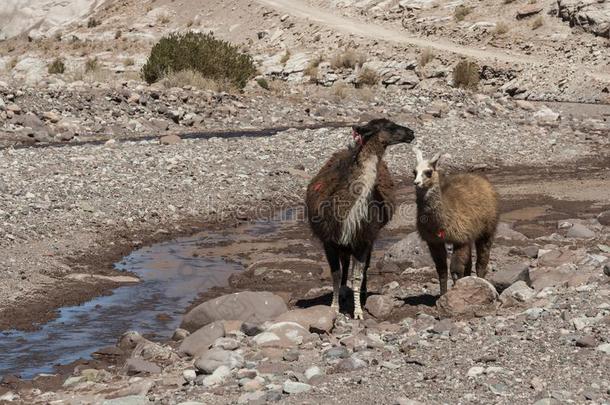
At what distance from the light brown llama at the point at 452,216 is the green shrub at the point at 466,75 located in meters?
28.1

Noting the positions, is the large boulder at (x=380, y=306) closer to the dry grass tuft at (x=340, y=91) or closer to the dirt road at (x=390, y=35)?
A: the dry grass tuft at (x=340, y=91)

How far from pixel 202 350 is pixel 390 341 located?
1829 millimetres

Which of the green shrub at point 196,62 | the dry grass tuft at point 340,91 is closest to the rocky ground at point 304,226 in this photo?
the dry grass tuft at point 340,91

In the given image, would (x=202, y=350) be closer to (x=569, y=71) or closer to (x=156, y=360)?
(x=156, y=360)

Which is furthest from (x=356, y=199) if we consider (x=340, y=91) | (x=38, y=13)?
(x=38, y=13)

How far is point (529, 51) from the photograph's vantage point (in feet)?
139

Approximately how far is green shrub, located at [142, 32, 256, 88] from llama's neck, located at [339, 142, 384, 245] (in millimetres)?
25196

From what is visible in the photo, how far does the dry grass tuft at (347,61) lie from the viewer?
139 ft

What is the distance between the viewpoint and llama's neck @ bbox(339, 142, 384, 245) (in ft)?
33.7

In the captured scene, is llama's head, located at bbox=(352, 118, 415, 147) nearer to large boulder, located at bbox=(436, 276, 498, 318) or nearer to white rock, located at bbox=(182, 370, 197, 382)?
large boulder, located at bbox=(436, 276, 498, 318)

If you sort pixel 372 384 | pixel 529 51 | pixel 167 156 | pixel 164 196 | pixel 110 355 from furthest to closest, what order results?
pixel 529 51
pixel 167 156
pixel 164 196
pixel 110 355
pixel 372 384

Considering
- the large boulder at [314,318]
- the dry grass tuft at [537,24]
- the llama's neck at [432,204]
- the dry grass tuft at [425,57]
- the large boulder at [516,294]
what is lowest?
the large boulder at [314,318]

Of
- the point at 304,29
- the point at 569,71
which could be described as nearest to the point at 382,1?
the point at 304,29

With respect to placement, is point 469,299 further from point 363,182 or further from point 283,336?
point 283,336
